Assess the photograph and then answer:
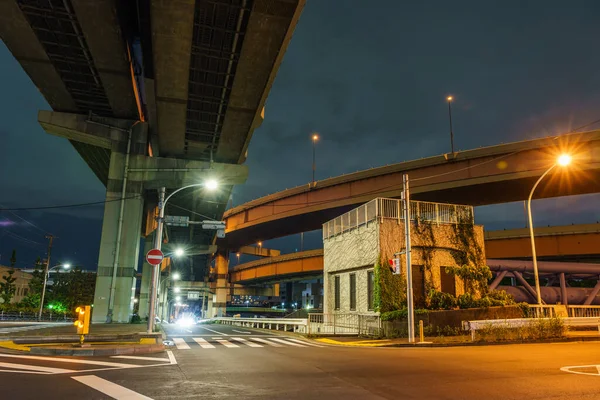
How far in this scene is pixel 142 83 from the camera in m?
30.1

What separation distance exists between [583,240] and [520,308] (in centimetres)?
2298

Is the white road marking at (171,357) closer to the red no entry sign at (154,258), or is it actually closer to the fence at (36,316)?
the red no entry sign at (154,258)

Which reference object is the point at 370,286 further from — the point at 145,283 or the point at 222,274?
the point at 222,274

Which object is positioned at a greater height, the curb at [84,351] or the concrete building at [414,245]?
the concrete building at [414,245]

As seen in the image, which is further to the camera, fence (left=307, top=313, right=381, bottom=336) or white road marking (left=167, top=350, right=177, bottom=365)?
fence (left=307, top=313, right=381, bottom=336)

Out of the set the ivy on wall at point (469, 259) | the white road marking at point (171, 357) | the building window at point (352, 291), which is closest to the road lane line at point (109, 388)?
the white road marking at point (171, 357)

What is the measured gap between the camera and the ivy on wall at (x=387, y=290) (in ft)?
75.6

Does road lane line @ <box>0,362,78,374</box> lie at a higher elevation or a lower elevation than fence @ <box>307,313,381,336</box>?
lower

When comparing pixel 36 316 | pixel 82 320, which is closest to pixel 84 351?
pixel 82 320

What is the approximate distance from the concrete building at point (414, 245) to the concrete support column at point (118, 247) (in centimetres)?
1384

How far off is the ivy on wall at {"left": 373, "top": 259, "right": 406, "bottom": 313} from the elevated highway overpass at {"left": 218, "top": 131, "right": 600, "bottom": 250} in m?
13.5

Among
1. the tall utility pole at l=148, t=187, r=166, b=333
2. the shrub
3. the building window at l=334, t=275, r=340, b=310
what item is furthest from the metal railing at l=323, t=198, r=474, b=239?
the tall utility pole at l=148, t=187, r=166, b=333

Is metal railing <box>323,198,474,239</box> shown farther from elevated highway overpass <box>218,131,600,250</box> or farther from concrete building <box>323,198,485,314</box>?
elevated highway overpass <box>218,131,600,250</box>

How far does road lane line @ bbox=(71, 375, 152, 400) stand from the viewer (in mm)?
7375
